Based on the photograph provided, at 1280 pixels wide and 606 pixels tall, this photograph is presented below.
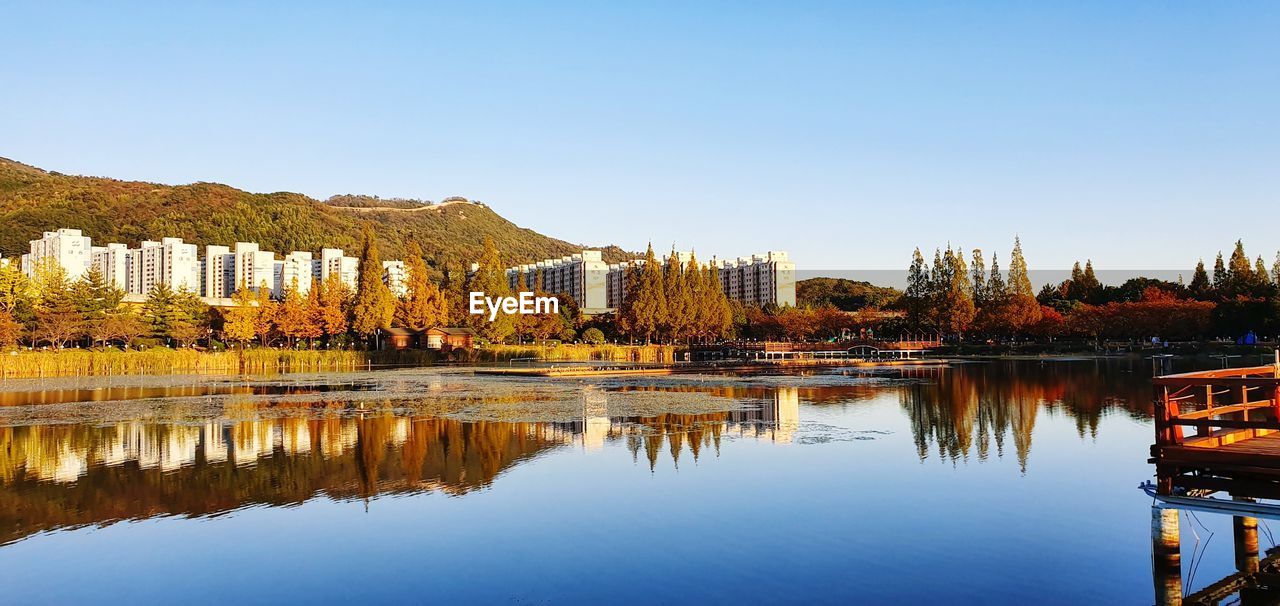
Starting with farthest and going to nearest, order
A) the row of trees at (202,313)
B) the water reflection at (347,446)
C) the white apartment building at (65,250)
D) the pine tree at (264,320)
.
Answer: the white apartment building at (65,250)
the pine tree at (264,320)
the row of trees at (202,313)
the water reflection at (347,446)

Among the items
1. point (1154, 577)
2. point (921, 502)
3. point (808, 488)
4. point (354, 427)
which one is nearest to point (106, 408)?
point (354, 427)

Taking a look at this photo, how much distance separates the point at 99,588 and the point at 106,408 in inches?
904

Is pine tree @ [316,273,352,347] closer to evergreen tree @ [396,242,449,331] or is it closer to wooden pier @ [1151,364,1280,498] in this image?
evergreen tree @ [396,242,449,331]

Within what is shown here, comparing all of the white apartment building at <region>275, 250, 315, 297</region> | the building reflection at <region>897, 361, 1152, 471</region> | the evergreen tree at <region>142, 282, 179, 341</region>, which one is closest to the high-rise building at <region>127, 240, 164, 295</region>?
the white apartment building at <region>275, 250, 315, 297</region>

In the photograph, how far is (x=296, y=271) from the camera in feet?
522

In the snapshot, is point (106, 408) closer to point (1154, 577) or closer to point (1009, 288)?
point (1154, 577)

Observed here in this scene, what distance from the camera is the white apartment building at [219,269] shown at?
514 feet

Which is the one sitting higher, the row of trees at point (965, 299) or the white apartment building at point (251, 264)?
the white apartment building at point (251, 264)

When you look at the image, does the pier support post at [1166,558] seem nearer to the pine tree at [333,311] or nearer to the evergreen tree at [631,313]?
the pine tree at [333,311]

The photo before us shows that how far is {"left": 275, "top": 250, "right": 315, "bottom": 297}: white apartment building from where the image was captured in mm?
155125

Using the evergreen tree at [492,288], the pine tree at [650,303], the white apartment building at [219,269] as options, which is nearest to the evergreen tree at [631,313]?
the pine tree at [650,303]

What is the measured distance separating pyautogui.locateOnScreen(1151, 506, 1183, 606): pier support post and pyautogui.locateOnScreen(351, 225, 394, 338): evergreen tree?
217 feet

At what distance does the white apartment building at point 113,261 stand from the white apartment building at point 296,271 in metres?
23.7

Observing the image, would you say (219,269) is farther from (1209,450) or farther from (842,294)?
(1209,450)
